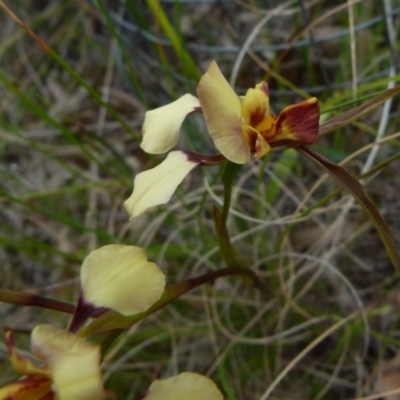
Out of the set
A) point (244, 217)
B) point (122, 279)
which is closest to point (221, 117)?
point (122, 279)

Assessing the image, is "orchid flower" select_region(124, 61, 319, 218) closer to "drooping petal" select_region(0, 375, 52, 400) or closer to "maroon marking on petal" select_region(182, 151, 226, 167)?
"maroon marking on petal" select_region(182, 151, 226, 167)

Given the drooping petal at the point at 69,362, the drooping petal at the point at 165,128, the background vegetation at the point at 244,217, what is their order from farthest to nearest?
the background vegetation at the point at 244,217, the drooping petal at the point at 165,128, the drooping petal at the point at 69,362

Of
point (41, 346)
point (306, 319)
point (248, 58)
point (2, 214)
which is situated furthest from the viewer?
point (2, 214)

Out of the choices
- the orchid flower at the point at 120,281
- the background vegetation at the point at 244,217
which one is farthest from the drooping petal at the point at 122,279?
the background vegetation at the point at 244,217

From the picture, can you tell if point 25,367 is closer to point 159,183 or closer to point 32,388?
point 32,388

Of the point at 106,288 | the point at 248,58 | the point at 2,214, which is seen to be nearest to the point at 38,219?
the point at 2,214

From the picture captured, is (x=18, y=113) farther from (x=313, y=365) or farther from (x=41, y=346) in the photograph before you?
(x=41, y=346)

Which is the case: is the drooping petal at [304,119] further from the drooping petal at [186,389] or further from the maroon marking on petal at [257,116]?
the drooping petal at [186,389]
